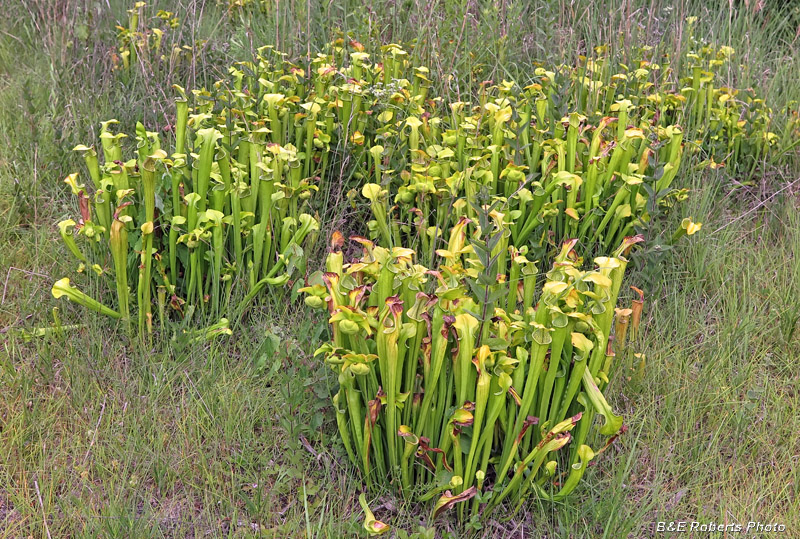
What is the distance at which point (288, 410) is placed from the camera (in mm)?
2166

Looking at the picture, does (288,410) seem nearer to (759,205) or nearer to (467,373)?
(467,373)

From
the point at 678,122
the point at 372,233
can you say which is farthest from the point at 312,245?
the point at 678,122

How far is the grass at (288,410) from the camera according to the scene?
77.6 inches

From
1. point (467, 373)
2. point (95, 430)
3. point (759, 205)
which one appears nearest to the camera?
point (467, 373)

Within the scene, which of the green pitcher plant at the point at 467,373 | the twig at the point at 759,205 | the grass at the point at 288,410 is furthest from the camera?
the twig at the point at 759,205

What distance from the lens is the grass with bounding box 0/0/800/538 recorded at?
1.97m

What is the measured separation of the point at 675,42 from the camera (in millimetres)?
3705

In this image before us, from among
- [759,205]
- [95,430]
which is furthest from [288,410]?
[759,205]

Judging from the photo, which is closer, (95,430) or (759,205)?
(95,430)

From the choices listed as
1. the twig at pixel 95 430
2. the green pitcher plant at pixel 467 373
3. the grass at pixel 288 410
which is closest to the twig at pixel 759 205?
the grass at pixel 288 410

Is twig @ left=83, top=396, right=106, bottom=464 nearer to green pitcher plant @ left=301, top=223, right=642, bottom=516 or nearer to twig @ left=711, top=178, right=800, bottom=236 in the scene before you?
green pitcher plant @ left=301, top=223, right=642, bottom=516

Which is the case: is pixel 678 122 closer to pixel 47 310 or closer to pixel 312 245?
pixel 312 245

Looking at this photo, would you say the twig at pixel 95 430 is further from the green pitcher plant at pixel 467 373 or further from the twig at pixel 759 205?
the twig at pixel 759 205

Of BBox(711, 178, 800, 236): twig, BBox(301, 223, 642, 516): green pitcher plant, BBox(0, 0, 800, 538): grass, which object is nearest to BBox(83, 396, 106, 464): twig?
BBox(0, 0, 800, 538): grass
